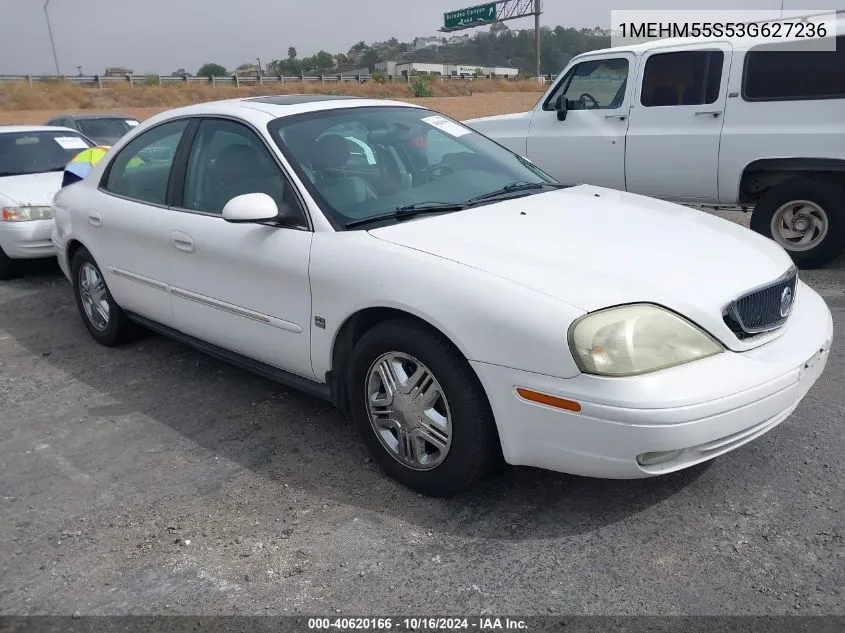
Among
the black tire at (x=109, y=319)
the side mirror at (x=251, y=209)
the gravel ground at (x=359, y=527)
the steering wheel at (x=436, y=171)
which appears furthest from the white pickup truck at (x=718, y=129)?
the side mirror at (x=251, y=209)

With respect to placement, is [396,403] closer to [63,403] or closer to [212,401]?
[212,401]

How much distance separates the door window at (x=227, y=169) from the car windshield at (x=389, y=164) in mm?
131

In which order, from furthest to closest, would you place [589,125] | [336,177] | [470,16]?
[470,16] < [589,125] < [336,177]

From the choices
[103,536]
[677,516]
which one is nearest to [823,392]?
[677,516]

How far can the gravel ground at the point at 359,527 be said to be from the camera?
2.52 m

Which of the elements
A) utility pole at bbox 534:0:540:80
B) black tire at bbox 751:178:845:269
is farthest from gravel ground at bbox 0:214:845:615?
utility pole at bbox 534:0:540:80

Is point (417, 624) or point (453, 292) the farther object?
point (453, 292)

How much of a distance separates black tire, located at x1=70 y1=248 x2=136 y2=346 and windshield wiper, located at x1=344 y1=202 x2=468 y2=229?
2.30 metres

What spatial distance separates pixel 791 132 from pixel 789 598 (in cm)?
492

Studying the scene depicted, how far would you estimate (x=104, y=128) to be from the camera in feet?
43.7

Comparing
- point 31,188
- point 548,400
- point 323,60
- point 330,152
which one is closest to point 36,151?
point 31,188

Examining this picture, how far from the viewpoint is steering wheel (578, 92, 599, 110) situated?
738 centimetres

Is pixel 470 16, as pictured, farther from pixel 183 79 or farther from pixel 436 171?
pixel 436 171

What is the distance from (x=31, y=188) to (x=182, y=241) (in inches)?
162
